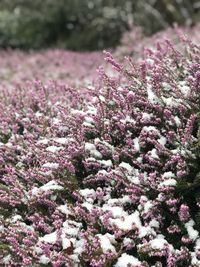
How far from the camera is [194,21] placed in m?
13.8

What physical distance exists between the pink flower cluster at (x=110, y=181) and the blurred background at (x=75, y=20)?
34.2 ft

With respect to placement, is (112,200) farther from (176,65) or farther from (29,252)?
(176,65)

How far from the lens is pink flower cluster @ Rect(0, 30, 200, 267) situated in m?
3.29

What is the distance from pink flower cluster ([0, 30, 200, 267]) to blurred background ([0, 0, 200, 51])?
10423 millimetres

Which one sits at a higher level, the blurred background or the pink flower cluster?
the blurred background

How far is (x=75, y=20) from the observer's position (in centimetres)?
Result: 1582

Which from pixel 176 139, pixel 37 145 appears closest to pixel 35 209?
pixel 37 145

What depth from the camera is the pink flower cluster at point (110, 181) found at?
10.8ft

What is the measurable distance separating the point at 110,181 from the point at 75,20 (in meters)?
12.8

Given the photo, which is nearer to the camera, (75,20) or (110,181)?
(110,181)

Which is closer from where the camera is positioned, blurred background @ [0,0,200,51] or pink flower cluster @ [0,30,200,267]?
pink flower cluster @ [0,30,200,267]

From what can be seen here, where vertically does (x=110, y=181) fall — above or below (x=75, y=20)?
below

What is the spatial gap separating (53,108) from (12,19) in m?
11.1

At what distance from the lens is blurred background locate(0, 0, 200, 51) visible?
14.5 metres
